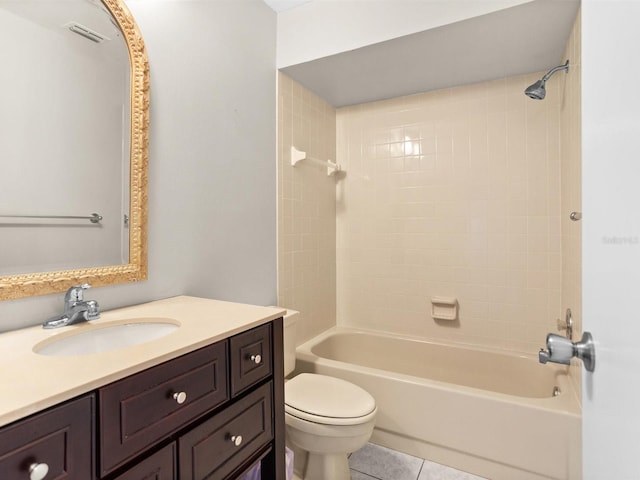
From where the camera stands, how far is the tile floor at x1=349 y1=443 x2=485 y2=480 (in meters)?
1.71

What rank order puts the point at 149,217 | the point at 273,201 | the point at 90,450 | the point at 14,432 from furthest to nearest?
1. the point at 273,201
2. the point at 149,217
3. the point at 90,450
4. the point at 14,432

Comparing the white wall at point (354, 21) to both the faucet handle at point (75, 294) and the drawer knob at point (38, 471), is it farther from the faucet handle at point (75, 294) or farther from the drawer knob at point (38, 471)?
the drawer knob at point (38, 471)

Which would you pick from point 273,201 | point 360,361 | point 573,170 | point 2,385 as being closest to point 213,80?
point 273,201

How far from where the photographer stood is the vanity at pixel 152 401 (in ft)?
1.97

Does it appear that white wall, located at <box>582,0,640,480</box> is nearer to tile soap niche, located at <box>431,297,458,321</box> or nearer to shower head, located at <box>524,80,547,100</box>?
shower head, located at <box>524,80,547,100</box>

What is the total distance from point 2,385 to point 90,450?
204mm

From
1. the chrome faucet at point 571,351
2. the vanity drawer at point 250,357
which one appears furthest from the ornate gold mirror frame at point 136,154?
the chrome faucet at point 571,351

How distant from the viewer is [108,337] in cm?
110

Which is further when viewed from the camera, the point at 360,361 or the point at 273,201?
the point at 360,361

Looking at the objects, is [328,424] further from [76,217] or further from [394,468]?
[76,217]

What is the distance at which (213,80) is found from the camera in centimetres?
167

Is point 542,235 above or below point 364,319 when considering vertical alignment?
above

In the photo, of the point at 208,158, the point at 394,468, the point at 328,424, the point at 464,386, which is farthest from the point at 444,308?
the point at 208,158

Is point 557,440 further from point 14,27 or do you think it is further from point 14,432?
point 14,27
